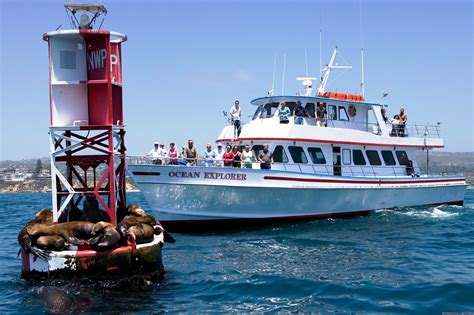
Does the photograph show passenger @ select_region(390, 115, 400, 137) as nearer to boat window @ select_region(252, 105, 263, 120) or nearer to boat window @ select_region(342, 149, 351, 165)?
boat window @ select_region(342, 149, 351, 165)

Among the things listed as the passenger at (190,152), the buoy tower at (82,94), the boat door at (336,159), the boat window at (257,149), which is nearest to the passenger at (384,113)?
the boat door at (336,159)

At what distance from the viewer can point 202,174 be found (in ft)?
61.2

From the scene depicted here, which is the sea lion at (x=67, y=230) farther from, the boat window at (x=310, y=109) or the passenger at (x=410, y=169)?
the passenger at (x=410, y=169)

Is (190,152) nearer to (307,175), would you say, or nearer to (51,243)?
(307,175)

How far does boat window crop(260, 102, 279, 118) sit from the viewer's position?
22.5 metres

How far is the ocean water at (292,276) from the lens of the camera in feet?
33.2

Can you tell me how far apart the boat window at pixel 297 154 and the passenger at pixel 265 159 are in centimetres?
148

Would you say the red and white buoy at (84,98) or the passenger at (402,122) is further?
the passenger at (402,122)

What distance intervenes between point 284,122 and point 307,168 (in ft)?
6.77

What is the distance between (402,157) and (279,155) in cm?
758

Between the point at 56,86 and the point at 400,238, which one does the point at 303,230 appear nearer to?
the point at 400,238

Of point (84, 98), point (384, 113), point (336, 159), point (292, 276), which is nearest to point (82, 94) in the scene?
point (84, 98)

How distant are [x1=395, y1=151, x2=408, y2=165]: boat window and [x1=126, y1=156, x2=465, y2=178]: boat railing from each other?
9.1 inches

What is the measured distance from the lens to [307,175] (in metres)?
20.3
